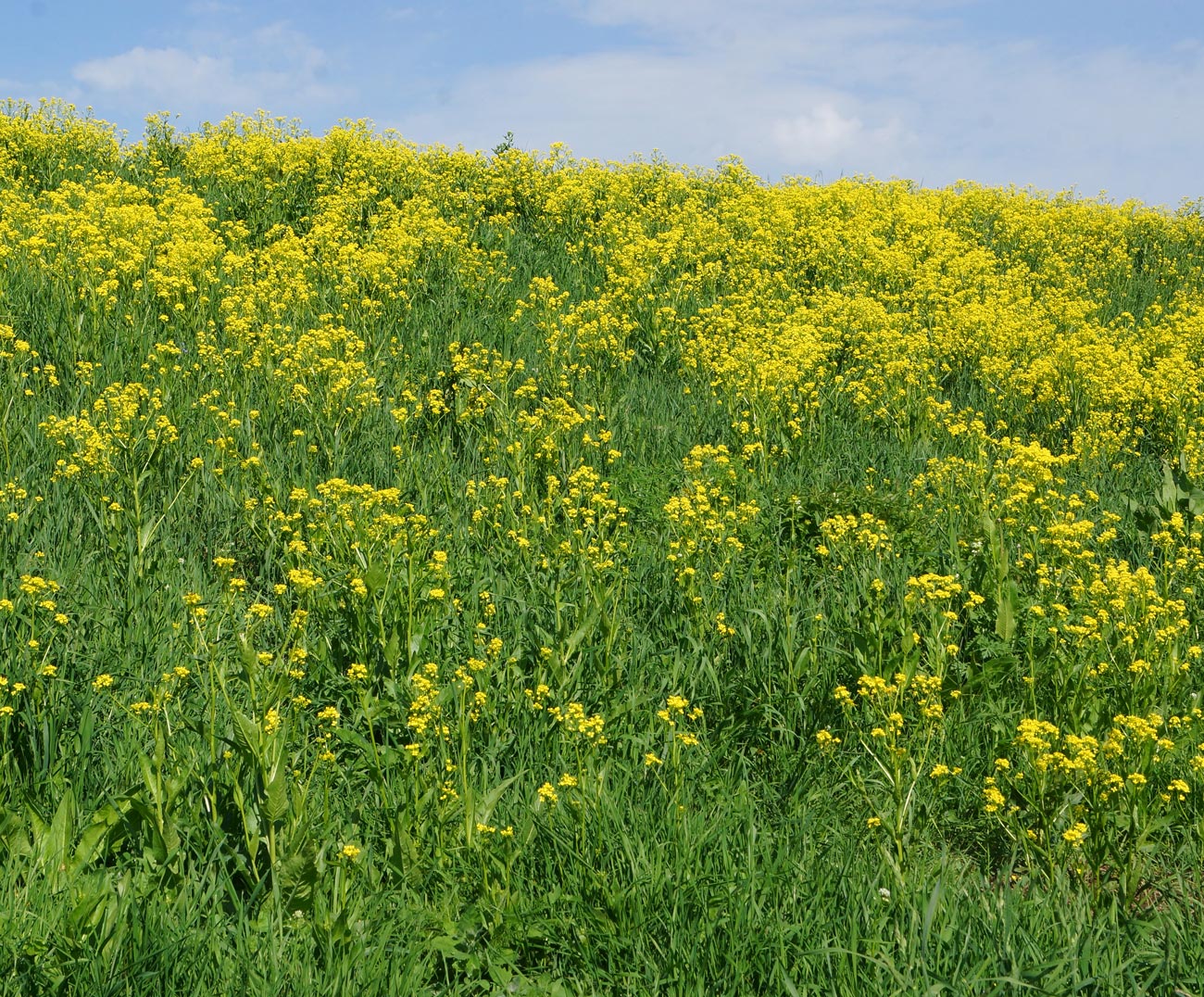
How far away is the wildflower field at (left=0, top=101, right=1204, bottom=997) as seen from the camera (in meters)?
3.05

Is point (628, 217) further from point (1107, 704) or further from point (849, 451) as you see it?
point (1107, 704)

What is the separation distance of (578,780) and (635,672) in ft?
3.69

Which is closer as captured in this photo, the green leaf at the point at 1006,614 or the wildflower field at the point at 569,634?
the wildflower field at the point at 569,634

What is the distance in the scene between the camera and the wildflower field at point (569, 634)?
3.05 meters

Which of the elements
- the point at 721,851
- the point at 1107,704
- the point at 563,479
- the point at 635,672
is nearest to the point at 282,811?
the point at 721,851

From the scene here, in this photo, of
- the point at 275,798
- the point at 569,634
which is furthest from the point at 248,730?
the point at 569,634

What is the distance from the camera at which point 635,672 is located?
176 inches

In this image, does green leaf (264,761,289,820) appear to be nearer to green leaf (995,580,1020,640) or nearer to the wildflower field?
the wildflower field

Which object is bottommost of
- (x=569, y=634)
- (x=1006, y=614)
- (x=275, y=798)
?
(x=275, y=798)

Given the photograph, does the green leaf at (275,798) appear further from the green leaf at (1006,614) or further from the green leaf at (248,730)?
the green leaf at (1006,614)

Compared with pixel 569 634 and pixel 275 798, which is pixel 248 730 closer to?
pixel 275 798

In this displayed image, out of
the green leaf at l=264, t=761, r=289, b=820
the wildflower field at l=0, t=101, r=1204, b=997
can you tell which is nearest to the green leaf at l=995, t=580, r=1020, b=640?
the wildflower field at l=0, t=101, r=1204, b=997

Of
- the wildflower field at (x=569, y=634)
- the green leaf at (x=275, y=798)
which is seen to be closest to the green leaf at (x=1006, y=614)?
the wildflower field at (x=569, y=634)

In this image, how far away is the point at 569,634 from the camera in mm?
4527
